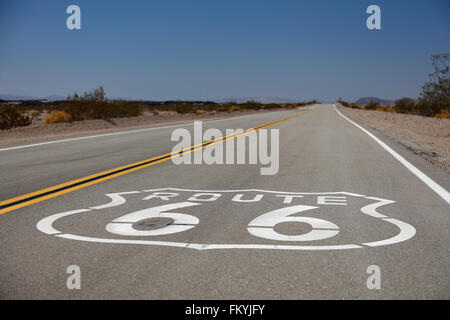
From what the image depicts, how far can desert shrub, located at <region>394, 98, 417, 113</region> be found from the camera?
174ft

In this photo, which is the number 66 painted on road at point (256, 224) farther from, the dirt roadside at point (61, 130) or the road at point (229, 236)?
the dirt roadside at point (61, 130)

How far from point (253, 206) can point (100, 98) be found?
968 inches

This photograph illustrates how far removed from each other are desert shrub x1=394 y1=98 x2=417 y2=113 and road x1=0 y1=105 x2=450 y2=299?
1882 inches

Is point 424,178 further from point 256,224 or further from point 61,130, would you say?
point 61,130

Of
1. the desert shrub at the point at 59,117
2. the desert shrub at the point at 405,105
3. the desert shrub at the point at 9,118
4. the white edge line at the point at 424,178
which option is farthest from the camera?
the desert shrub at the point at 405,105

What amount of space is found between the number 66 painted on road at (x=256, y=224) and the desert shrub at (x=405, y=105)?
49.5 metres

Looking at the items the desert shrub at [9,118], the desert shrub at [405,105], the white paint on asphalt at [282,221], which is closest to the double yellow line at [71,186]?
the white paint on asphalt at [282,221]

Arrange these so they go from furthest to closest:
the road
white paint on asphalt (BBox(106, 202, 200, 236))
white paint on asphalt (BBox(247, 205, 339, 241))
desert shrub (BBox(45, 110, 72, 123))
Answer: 1. desert shrub (BBox(45, 110, 72, 123))
2. white paint on asphalt (BBox(106, 202, 200, 236))
3. white paint on asphalt (BBox(247, 205, 339, 241))
4. the road

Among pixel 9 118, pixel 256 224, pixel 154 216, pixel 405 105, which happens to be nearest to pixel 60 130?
pixel 9 118

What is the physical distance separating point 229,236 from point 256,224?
20.4 inches

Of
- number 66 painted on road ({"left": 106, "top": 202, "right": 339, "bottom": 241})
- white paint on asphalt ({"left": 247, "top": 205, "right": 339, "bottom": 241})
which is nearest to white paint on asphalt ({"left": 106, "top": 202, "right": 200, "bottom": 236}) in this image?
number 66 painted on road ({"left": 106, "top": 202, "right": 339, "bottom": 241})

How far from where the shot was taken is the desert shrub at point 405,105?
53.0m

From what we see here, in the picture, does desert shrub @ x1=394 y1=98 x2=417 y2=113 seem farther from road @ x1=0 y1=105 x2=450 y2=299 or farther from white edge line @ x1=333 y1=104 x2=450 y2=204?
road @ x1=0 y1=105 x2=450 y2=299

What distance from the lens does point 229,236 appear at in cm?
438
